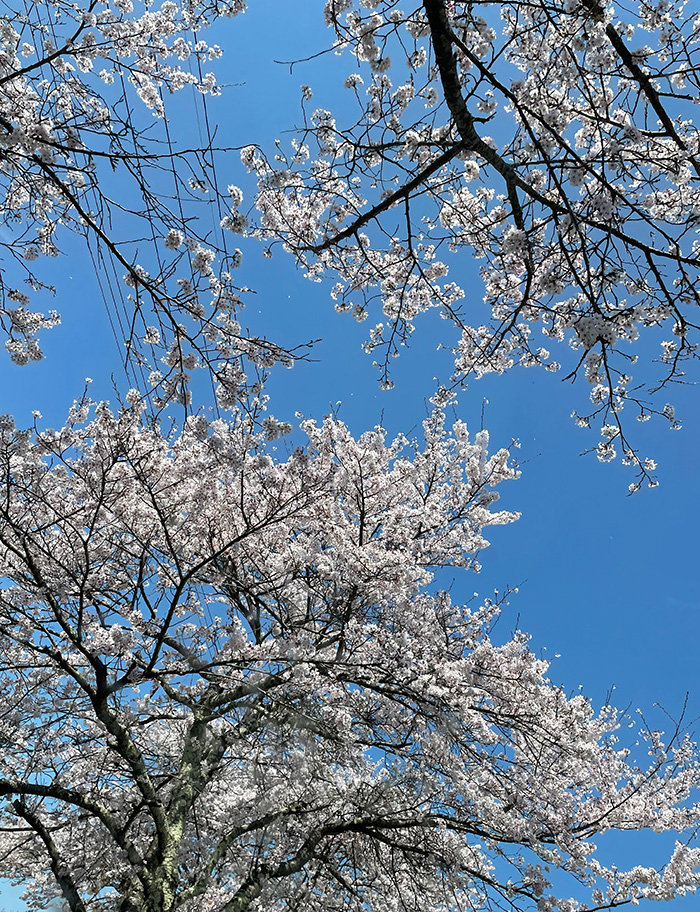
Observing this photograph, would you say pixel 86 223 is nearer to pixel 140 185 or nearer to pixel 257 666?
pixel 140 185

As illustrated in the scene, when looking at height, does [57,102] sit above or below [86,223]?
above

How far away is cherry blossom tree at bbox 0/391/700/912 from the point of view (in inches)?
216

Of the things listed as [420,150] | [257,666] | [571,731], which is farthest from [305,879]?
[420,150]

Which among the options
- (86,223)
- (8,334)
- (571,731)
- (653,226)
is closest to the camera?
(653,226)

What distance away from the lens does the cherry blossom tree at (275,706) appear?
549 centimetres

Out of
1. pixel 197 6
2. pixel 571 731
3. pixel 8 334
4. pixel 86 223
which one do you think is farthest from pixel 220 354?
pixel 571 731

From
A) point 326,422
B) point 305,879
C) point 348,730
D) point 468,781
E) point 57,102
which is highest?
point 326,422

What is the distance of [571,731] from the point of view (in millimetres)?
A: 7012

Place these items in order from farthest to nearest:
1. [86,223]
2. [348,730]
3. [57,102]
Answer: [348,730]
[57,102]
[86,223]

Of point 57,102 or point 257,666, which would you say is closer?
point 57,102

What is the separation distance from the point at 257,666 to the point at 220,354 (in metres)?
3.46

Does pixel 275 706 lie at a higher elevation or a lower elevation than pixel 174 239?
lower

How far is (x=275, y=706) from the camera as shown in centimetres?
599

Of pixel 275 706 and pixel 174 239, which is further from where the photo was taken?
pixel 275 706
